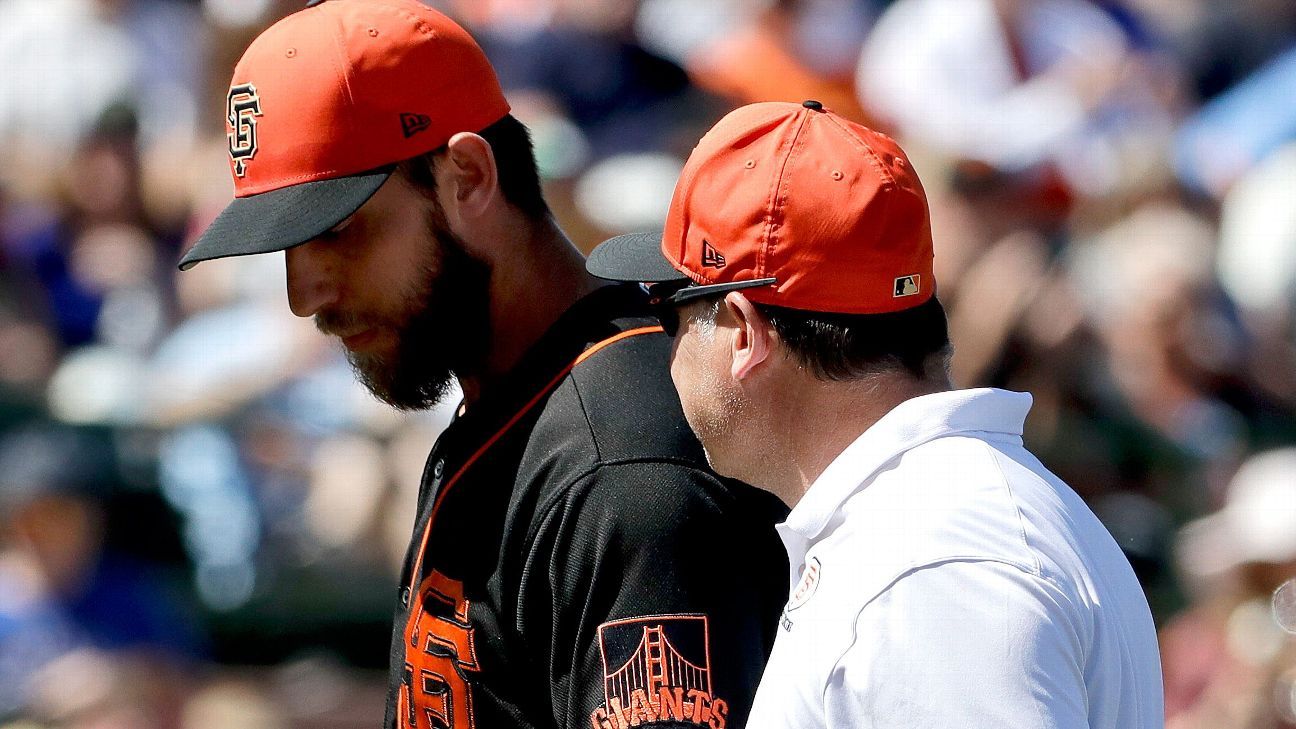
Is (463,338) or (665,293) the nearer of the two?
(665,293)

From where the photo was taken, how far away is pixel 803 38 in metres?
5.40

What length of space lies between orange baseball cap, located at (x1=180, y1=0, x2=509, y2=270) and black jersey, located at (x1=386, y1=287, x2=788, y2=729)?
1.05 ft

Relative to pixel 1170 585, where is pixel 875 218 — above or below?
above

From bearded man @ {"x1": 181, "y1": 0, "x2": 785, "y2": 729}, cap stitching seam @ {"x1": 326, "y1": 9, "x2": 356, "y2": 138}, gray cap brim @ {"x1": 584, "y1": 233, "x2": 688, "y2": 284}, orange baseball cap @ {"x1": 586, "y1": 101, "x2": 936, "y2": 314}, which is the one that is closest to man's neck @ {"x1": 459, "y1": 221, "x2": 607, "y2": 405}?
bearded man @ {"x1": 181, "y1": 0, "x2": 785, "y2": 729}

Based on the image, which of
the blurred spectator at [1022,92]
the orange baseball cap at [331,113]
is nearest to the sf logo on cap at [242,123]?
the orange baseball cap at [331,113]

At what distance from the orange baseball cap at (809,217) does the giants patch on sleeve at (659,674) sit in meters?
0.38

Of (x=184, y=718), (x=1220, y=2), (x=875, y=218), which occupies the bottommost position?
(x=184, y=718)

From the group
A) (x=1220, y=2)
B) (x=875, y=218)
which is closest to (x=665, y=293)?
(x=875, y=218)

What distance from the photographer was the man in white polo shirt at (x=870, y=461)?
133 cm

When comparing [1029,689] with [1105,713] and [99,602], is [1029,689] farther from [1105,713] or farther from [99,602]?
[99,602]

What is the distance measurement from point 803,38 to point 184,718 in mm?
2978

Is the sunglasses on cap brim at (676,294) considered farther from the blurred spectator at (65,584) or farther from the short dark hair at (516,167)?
the blurred spectator at (65,584)

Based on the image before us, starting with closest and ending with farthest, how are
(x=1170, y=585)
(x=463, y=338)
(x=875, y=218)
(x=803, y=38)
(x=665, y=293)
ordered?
(x=875, y=218) → (x=665, y=293) → (x=463, y=338) → (x=1170, y=585) → (x=803, y=38)

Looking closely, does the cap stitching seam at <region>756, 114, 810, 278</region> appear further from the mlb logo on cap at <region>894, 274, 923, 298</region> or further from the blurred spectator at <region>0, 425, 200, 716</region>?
the blurred spectator at <region>0, 425, 200, 716</region>
